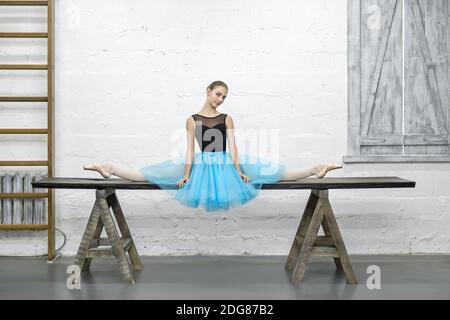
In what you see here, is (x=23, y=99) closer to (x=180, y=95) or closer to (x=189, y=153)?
(x=180, y=95)

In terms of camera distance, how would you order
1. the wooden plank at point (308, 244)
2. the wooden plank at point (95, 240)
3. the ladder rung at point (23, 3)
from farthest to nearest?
the ladder rung at point (23, 3) → the wooden plank at point (95, 240) → the wooden plank at point (308, 244)

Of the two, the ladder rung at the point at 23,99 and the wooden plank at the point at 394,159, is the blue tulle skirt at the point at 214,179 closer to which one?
the wooden plank at the point at 394,159

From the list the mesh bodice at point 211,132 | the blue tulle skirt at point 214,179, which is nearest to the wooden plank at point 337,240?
the blue tulle skirt at point 214,179

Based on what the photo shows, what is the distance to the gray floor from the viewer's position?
3107mm

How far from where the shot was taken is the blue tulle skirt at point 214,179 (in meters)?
3.37

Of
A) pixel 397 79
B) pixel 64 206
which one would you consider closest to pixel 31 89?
pixel 64 206

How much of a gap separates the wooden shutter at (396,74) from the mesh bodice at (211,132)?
109 cm

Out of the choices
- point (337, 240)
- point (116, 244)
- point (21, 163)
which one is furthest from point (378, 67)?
point (21, 163)

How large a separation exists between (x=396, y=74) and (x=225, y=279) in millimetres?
2032

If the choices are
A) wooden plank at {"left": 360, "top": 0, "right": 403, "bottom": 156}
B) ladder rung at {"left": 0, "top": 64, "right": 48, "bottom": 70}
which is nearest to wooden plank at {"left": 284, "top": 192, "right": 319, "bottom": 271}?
wooden plank at {"left": 360, "top": 0, "right": 403, "bottom": 156}

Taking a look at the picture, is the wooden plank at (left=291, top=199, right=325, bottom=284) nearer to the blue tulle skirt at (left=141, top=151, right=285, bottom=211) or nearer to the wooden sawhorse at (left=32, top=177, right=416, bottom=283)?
the wooden sawhorse at (left=32, top=177, right=416, bottom=283)

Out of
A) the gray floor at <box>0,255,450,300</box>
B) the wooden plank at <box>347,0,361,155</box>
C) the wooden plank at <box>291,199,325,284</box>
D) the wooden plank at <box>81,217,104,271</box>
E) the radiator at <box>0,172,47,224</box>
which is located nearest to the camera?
the gray floor at <box>0,255,450,300</box>

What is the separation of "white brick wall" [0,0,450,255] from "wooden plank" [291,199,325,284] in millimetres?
815

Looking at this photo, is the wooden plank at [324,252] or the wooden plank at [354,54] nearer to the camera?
the wooden plank at [324,252]
